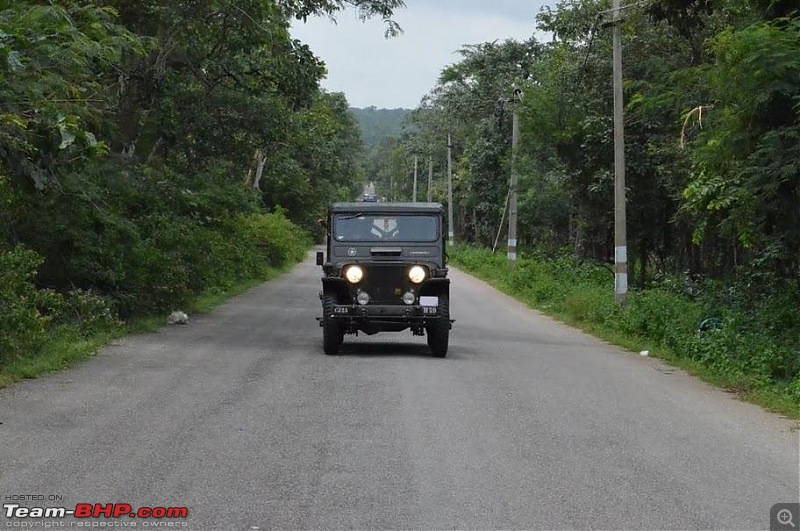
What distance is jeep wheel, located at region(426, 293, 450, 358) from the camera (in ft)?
50.6

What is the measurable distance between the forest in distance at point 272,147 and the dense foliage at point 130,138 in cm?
5

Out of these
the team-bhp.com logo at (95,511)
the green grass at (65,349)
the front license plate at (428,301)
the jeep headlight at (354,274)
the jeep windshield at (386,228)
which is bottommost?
the team-bhp.com logo at (95,511)

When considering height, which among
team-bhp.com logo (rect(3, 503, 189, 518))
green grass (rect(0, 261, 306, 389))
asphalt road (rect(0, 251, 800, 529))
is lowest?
team-bhp.com logo (rect(3, 503, 189, 518))

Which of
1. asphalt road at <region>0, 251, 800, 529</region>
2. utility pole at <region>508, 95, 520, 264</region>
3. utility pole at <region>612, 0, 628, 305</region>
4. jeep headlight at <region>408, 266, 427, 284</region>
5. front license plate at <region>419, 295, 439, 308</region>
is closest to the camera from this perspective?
asphalt road at <region>0, 251, 800, 529</region>

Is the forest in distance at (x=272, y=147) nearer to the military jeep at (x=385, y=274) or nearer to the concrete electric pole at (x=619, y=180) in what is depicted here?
the concrete electric pole at (x=619, y=180)

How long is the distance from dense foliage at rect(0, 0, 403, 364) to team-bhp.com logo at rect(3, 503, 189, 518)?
574cm

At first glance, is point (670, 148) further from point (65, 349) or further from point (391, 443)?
point (391, 443)

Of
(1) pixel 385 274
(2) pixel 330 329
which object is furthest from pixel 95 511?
(1) pixel 385 274

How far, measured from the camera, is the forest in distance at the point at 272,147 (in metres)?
13.8

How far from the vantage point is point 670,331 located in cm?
1784

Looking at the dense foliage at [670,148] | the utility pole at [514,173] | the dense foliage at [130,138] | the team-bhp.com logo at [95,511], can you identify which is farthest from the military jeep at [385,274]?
the utility pole at [514,173]

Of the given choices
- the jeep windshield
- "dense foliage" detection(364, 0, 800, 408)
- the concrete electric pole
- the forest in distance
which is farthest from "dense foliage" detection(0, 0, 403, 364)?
"dense foliage" detection(364, 0, 800, 408)

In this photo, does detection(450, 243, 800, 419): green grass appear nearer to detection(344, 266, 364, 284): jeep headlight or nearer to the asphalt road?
the asphalt road

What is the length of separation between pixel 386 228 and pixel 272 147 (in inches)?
578
